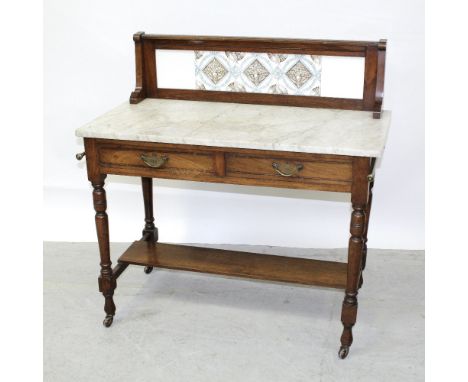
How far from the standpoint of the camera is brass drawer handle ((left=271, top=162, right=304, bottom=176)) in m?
2.89

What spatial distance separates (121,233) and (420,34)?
86.1 inches

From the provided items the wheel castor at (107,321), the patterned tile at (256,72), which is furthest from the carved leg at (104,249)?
the patterned tile at (256,72)

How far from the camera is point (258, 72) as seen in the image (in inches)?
138

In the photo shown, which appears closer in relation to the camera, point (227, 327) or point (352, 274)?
point (352, 274)

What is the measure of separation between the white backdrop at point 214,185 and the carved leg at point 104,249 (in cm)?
98

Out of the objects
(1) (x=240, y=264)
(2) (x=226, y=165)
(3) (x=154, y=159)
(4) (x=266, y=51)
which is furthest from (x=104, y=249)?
(4) (x=266, y=51)

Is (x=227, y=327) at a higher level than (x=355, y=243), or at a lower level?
lower

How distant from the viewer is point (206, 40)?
3504 millimetres

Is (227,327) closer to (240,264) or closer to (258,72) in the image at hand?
(240,264)

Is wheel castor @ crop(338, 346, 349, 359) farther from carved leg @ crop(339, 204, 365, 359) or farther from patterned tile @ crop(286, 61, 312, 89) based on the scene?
patterned tile @ crop(286, 61, 312, 89)

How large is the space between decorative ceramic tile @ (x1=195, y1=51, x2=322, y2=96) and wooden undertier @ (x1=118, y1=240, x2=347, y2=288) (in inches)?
34.0

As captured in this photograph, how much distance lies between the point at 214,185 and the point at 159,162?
1.21 metres

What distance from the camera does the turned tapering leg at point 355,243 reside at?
283 centimetres

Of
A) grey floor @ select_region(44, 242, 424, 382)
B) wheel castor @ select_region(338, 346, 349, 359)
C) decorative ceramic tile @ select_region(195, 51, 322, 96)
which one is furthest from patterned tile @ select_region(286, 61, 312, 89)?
wheel castor @ select_region(338, 346, 349, 359)
